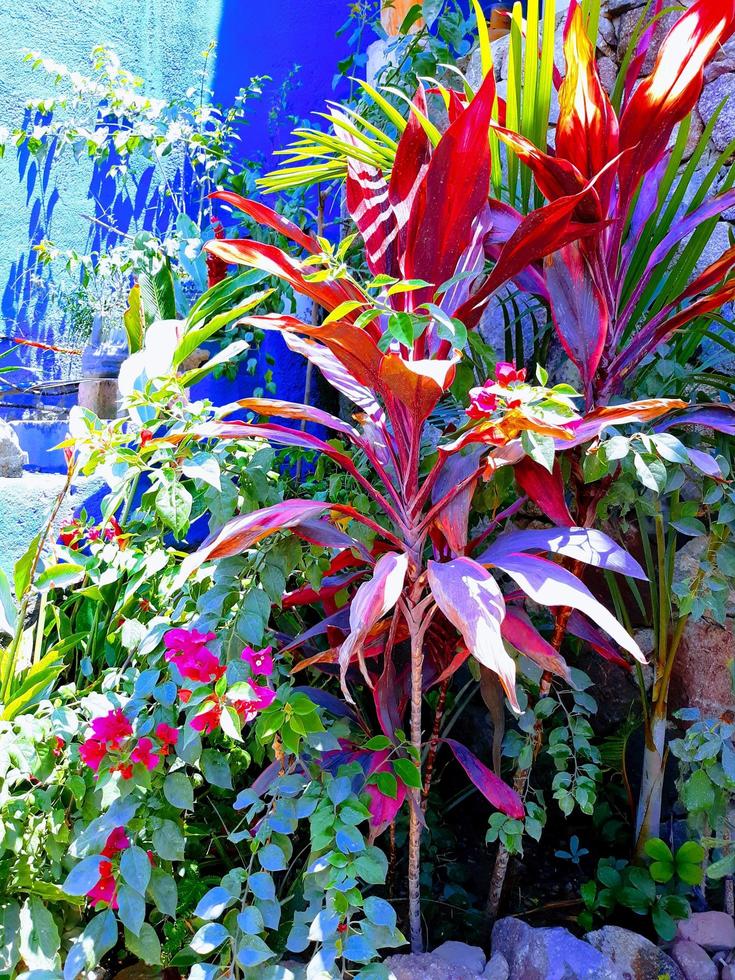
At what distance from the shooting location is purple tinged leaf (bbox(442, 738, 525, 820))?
4.36 feet

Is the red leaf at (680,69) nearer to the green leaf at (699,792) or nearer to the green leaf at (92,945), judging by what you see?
the green leaf at (699,792)

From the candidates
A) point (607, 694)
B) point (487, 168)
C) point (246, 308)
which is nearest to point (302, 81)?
point (246, 308)

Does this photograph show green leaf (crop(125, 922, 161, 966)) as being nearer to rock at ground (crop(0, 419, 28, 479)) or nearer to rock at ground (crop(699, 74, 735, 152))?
rock at ground (crop(0, 419, 28, 479))

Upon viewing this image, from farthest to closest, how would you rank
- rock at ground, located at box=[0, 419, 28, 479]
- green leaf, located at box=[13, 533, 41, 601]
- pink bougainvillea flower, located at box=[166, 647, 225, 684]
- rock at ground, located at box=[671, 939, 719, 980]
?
1. rock at ground, located at box=[0, 419, 28, 479]
2. green leaf, located at box=[13, 533, 41, 601]
3. rock at ground, located at box=[671, 939, 719, 980]
4. pink bougainvillea flower, located at box=[166, 647, 225, 684]

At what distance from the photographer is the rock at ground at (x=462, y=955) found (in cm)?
136

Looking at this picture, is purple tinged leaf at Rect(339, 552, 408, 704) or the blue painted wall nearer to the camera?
purple tinged leaf at Rect(339, 552, 408, 704)

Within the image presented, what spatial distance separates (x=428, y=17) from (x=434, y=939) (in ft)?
8.29

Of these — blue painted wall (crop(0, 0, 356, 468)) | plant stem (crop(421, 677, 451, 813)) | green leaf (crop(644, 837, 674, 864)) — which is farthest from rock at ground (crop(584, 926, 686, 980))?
blue painted wall (crop(0, 0, 356, 468))

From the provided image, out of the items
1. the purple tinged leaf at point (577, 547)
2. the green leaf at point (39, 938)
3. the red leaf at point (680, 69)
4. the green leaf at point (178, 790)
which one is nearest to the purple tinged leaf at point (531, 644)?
the purple tinged leaf at point (577, 547)

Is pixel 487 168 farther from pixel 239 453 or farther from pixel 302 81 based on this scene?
pixel 302 81

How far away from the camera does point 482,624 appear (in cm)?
103

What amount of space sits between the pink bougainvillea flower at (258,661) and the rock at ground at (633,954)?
794 mm


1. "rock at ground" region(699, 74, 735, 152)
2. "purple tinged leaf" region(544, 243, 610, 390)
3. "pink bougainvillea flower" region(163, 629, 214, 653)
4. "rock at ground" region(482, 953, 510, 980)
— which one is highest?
"rock at ground" region(699, 74, 735, 152)

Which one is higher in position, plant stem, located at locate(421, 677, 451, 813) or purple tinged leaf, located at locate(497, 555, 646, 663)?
purple tinged leaf, located at locate(497, 555, 646, 663)
